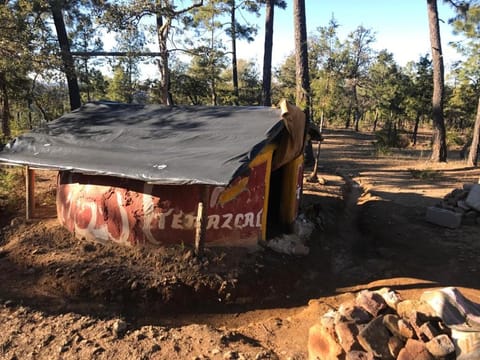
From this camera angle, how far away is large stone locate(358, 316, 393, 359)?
143 inches

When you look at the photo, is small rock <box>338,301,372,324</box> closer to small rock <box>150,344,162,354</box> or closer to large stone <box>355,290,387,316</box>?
large stone <box>355,290,387,316</box>

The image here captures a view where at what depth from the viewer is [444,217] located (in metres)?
9.05

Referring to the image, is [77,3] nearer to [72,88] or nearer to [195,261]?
[72,88]

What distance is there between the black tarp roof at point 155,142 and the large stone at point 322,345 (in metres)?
2.16

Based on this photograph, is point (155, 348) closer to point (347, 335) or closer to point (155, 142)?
point (347, 335)

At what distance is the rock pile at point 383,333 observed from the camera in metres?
3.50

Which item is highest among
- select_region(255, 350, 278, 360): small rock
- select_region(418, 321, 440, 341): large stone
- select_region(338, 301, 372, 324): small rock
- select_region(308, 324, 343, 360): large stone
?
select_region(418, 321, 440, 341): large stone

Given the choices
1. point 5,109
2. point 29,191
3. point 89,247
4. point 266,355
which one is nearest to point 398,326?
point 266,355

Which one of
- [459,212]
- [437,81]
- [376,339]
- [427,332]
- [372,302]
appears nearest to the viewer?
[427,332]

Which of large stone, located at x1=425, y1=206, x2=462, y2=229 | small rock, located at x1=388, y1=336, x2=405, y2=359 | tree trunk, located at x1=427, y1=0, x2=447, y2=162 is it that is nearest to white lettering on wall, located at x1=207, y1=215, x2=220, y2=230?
small rock, located at x1=388, y1=336, x2=405, y2=359

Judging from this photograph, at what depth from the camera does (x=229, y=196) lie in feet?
22.0

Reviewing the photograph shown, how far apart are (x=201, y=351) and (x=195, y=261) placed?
81.4 inches

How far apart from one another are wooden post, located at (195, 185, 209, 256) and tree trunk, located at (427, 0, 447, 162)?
14.6 m

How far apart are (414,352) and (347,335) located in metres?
Answer: 0.61
